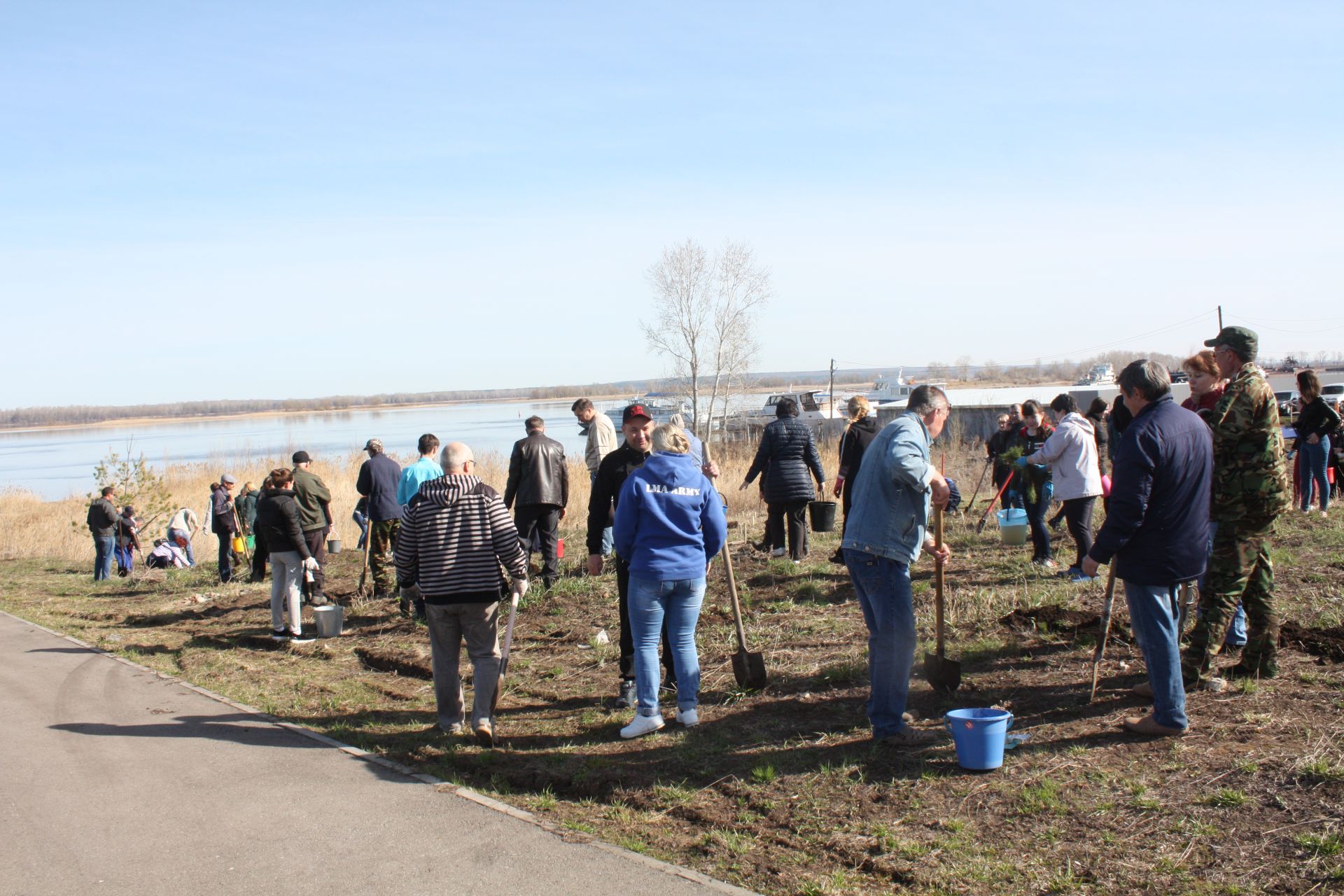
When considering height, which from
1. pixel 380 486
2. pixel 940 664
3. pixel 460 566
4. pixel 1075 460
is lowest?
pixel 940 664

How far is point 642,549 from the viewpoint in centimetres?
572

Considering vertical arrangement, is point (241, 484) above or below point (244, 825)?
above

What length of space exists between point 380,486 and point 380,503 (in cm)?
20

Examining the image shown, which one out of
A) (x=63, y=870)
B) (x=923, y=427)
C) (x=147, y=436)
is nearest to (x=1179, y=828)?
→ (x=923, y=427)

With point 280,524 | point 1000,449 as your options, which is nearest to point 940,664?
point 280,524

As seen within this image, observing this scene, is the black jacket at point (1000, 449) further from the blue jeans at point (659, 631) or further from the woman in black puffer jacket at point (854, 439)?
the blue jeans at point (659, 631)

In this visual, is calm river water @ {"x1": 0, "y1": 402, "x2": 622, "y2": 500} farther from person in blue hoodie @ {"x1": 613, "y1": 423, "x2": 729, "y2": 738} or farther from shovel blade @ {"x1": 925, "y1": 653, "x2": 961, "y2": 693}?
shovel blade @ {"x1": 925, "y1": 653, "x2": 961, "y2": 693}

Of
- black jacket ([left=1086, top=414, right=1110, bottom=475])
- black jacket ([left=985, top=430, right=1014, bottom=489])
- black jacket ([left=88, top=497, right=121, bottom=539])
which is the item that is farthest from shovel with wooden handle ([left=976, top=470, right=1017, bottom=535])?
black jacket ([left=88, top=497, right=121, bottom=539])

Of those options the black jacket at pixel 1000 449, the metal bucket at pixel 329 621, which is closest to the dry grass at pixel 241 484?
the black jacket at pixel 1000 449

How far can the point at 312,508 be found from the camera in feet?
37.5

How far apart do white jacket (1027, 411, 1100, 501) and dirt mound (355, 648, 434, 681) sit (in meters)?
5.77

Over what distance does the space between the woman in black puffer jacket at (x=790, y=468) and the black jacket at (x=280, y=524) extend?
460cm

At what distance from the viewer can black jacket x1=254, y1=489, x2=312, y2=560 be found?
9258mm

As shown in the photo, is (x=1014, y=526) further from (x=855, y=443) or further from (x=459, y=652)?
(x=459, y=652)
